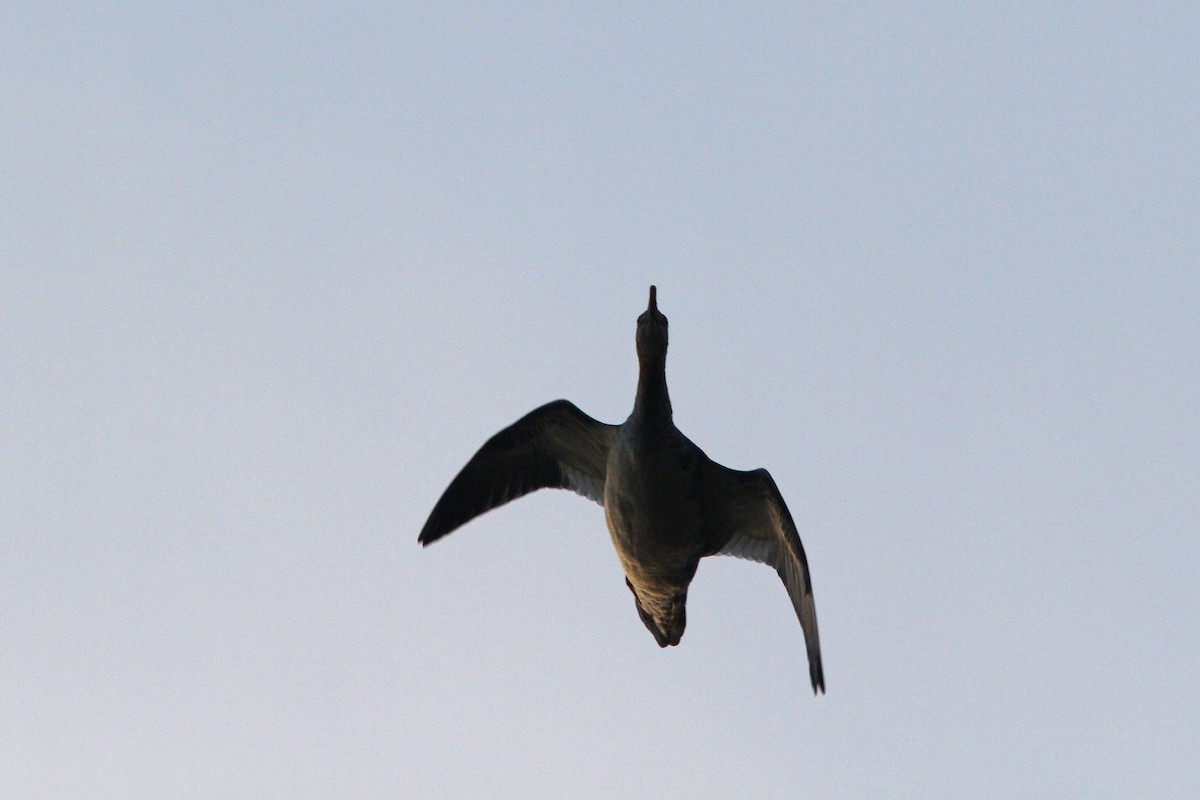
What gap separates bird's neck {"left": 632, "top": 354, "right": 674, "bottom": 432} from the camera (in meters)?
11.6

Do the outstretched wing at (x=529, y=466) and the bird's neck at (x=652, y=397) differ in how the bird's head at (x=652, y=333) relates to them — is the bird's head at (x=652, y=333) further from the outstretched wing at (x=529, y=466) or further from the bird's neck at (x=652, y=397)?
the outstretched wing at (x=529, y=466)

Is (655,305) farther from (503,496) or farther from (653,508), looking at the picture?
(503,496)

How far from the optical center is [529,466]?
1359 cm

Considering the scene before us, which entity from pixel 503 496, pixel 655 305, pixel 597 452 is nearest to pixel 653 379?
pixel 655 305

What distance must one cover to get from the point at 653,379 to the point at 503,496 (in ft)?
9.04

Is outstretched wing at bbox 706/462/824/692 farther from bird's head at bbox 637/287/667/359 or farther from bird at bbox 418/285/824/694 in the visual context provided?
bird's head at bbox 637/287/667/359

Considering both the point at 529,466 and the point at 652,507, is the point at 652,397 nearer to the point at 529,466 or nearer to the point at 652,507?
the point at 652,507

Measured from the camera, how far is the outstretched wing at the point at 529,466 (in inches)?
513

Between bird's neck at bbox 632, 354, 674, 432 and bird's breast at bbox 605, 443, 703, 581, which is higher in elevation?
bird's neck at bbox 632, 354, 674, 432

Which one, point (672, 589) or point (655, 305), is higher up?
point (655, 305)

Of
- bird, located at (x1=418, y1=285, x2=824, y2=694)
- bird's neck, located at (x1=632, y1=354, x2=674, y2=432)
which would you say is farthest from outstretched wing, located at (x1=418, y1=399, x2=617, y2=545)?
bird's neck, located at (x1=632, y1=354, x2=674, y2=432)

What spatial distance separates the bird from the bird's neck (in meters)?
0.01

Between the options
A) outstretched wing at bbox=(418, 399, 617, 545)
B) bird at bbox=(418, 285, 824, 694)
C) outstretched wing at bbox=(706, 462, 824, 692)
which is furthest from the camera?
outstretched wing at bbox=(418, 399, 617, 545)

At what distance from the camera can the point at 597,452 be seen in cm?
1313
